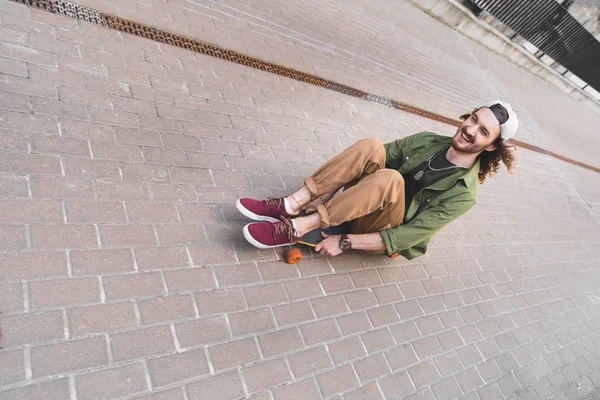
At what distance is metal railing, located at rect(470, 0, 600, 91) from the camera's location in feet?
36.6

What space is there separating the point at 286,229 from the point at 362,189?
0.53 meters

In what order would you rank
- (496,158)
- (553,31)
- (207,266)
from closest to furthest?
1. (207,266)
2. (496,158)
3. (553,31)

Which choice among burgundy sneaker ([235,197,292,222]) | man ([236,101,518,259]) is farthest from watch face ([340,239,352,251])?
burgundy sneaker ([235,197,292,222])

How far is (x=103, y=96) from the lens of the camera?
2.95 m

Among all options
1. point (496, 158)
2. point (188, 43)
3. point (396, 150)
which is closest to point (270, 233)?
point (396, 150)

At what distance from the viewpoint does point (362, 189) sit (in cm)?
250

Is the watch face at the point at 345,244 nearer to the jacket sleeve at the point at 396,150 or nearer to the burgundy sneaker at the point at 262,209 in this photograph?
the burgundy sneaker at the point at 262,209

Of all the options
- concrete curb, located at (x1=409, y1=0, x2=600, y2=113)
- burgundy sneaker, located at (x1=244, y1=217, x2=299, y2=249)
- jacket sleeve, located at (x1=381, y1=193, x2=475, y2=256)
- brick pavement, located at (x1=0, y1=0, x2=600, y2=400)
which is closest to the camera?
brick pavement, located at (x1=0, y1=0, x2=600, y2=400)

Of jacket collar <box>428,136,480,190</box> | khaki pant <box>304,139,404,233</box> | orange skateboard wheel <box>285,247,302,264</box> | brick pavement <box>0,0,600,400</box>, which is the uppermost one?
jacket collar <box>428,136,480,190</box>

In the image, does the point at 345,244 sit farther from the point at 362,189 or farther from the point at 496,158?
the point at 496,158

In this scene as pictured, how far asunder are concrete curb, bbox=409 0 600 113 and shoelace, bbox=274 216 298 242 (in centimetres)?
833

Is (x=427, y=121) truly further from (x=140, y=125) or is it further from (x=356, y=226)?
(x=140, y=125)

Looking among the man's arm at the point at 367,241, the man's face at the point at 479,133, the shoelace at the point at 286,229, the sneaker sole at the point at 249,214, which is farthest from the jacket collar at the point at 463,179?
the sneaker sole at the point at 249,214

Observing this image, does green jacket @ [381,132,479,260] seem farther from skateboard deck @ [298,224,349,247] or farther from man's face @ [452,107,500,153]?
skateboard deck @ [298,224,349,247]
